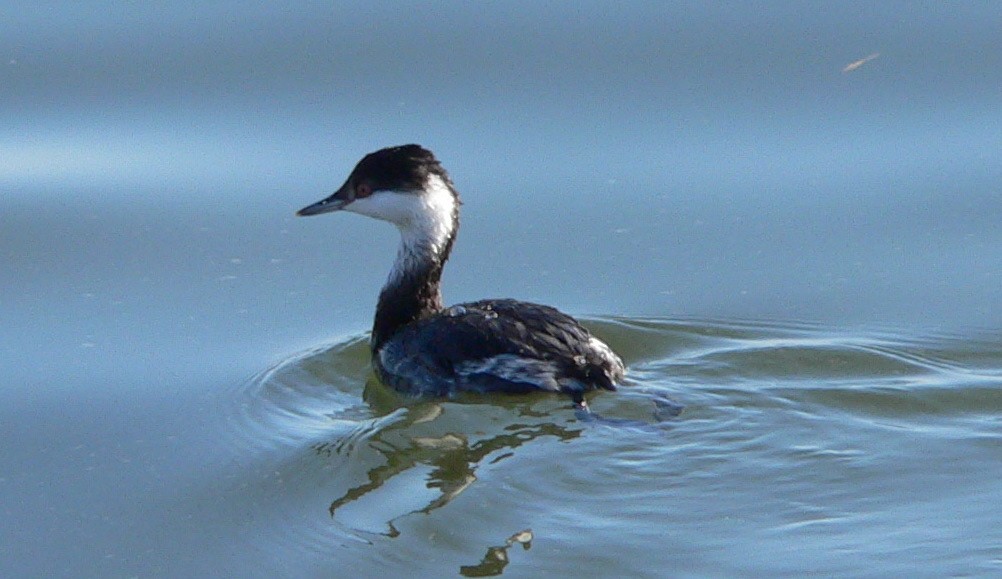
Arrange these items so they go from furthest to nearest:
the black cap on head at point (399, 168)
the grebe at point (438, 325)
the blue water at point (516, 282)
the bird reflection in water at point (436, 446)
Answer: the black cap on head at point (399, 168)
the grebe at point (438, 325)
the bird reflection in water at point (436, 446)
the blue water at point (516, 282)

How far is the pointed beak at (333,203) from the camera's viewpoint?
995cm

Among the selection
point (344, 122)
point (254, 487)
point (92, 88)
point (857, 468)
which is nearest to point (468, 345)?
point (254, 487)

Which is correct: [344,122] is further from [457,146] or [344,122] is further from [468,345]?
[468,345]

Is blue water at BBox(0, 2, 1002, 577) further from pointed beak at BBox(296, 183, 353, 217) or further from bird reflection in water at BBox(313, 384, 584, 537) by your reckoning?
pointed beak at BBox(296, 183, 353, 217)

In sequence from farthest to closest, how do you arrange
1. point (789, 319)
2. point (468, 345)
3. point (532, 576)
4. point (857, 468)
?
point (789, 319)
point (468, 345)
point (857, 468)
point (532, 576)

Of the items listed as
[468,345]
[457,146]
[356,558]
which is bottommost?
[356,558]

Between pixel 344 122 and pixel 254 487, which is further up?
pixel 344 122

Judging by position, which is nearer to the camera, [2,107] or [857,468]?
[857,468]

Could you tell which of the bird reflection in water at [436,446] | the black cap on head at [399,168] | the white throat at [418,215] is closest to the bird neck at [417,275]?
the white throat at [418,215]

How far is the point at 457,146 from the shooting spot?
1164cm

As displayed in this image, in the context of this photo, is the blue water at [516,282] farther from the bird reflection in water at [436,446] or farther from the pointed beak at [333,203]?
the pointed beak at [333,203]

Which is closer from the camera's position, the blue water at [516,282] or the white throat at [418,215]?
the blue water at [516,282]

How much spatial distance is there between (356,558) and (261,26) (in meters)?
5.82

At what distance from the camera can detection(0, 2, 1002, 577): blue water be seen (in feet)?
25.8
